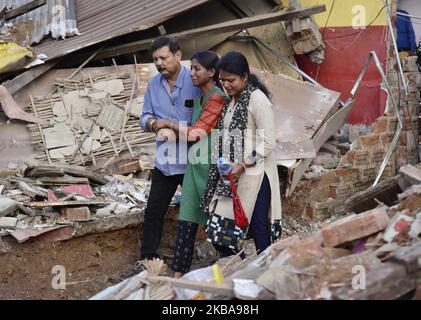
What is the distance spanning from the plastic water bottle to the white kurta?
0.34ft

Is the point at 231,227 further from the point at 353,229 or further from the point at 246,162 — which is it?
the point at 353,229

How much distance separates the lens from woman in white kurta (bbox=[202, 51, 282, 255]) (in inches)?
189

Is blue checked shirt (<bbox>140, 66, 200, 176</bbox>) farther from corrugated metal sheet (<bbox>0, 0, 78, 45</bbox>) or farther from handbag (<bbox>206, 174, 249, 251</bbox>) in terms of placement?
corrugated metal sheet (<bbox>0, 0, 78, 45</bbox>)

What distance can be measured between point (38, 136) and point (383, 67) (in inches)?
181

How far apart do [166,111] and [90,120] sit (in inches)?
97.5

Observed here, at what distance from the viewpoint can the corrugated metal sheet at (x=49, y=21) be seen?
27.9 feet

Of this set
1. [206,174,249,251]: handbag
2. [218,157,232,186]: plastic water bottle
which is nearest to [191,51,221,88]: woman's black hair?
[218,157,232,186]: plastic water bottle

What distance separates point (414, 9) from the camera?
34.4ft

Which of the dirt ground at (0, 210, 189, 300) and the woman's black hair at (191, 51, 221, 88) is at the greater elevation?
the woman's black hair at (191, 51, 221, 88)

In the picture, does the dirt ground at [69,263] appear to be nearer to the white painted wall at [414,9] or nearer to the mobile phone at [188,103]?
the mobile phone at [188,103]

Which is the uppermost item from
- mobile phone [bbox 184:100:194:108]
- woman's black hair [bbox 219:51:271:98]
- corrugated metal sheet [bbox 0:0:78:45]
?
corrugated metal sheet [bbox 0:0:78:45]

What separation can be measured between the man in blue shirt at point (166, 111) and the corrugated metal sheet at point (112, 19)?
2689 millimetres
